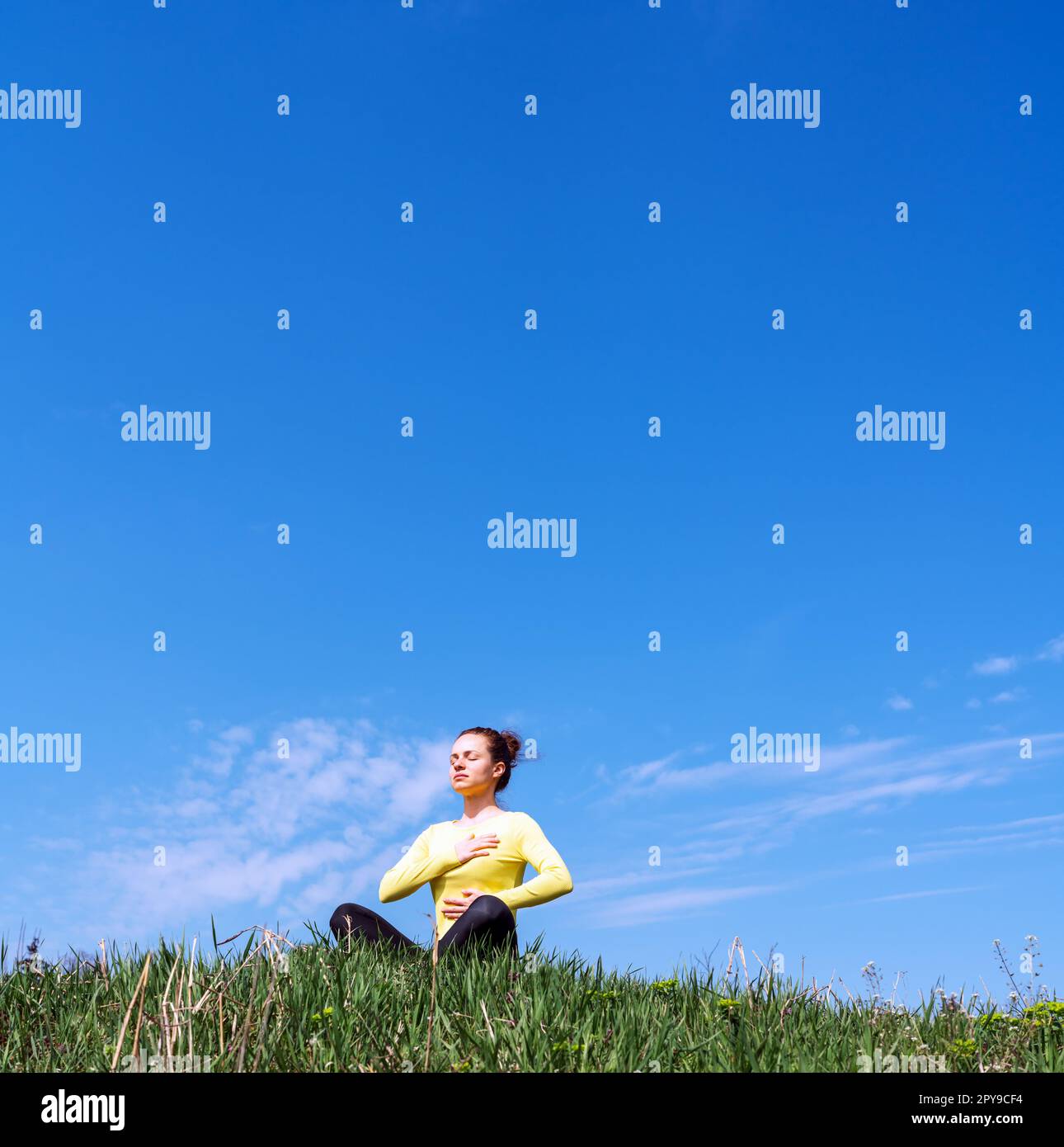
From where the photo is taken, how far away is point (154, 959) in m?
5.96

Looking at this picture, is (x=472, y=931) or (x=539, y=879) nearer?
(x=472, y=931)

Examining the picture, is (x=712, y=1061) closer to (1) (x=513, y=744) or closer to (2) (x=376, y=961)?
(2) (x=376, y=961)

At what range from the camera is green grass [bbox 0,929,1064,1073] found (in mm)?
4180

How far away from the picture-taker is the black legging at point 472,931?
6750 millimetres

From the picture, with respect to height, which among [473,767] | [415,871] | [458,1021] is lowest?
[458,1021]

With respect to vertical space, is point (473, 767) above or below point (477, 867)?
above

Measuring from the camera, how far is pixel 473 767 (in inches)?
315

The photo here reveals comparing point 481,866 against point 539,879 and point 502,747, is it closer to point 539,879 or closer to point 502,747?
point 539,879

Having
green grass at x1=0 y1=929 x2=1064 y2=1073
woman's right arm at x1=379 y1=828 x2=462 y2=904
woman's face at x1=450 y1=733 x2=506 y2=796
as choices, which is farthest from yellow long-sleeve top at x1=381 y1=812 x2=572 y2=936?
green grass at x1=0 y1=929 x2=1064 y2=1073

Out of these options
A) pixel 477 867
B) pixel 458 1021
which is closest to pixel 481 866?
pixel 477 867

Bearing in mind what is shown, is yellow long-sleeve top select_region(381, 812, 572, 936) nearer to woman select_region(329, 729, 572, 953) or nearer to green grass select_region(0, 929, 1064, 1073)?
woman select_region(329, 729, 572, 953)

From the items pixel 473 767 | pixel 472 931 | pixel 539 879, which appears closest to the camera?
pixel 472 931

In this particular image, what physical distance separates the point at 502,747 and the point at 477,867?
1.01 meters
